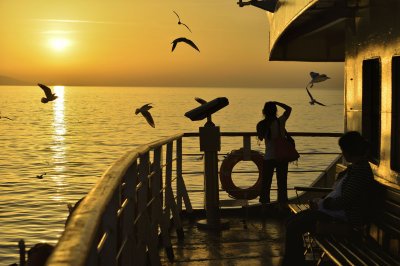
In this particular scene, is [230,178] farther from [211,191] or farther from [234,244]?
[234,244]

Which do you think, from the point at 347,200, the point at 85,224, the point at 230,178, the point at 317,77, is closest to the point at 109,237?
the point at 85,224

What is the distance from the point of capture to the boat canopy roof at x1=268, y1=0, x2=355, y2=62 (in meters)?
5.34

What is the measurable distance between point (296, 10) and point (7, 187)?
2372 cm

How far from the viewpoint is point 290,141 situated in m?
7.58

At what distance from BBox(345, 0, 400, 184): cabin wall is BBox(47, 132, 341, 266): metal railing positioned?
1.67 meters

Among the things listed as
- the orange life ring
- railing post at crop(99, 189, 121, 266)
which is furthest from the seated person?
the orange life ring

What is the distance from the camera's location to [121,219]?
143 inches

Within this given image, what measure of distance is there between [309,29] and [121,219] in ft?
12.7

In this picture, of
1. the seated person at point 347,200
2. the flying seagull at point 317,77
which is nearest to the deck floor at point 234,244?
the seated person at point 347,200

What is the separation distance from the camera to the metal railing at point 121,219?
62.8 inches

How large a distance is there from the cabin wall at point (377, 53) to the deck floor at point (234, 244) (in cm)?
130

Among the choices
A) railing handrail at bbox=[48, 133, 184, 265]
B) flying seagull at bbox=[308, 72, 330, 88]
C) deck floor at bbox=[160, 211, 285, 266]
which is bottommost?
deck floor at bbox=[160, 211, 285, 266]

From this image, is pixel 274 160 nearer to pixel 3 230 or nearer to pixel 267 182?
pixel 267 182

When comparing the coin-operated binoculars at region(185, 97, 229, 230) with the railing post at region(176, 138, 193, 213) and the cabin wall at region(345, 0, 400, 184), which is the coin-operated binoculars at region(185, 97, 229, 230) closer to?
the railing post at region(176, 138, 193, 213)
